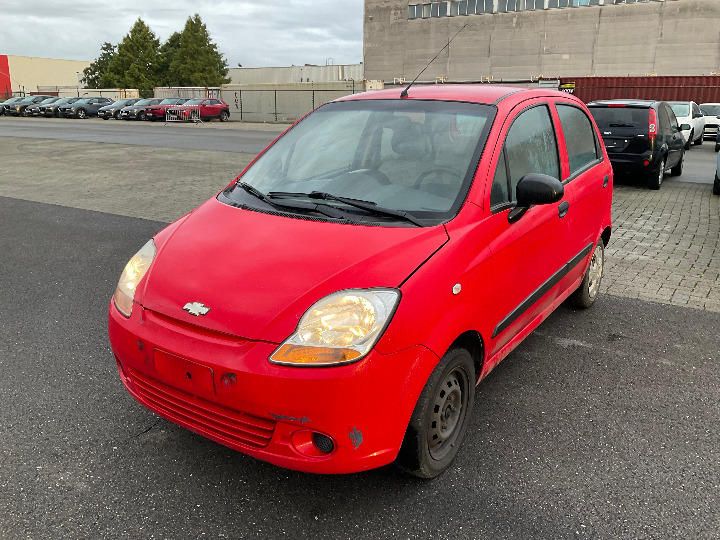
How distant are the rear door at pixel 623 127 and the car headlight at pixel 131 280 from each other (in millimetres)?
9988

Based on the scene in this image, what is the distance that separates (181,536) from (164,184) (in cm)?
994

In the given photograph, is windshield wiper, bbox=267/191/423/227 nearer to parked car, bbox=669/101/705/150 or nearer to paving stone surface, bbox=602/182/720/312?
paving stone surface, bbox=602/182/720/312

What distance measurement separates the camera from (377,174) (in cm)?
317

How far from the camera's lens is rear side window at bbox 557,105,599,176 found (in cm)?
404

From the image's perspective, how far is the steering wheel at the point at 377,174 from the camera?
3.11 m

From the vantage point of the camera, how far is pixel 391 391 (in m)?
2.29

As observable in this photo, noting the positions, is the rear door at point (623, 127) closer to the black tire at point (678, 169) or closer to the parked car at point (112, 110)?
the black tire at point (678, 169)

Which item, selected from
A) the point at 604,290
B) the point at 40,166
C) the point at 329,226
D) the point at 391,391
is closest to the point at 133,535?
the point at 391,391

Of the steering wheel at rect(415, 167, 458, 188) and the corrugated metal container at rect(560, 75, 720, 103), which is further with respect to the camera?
the corrugated metal container at rect(560, 75, 720, 103)

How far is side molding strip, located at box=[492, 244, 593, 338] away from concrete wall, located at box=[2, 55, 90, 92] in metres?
92.2

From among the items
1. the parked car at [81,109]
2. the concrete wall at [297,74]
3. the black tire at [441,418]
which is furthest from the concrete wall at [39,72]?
the black tire at [441,418]

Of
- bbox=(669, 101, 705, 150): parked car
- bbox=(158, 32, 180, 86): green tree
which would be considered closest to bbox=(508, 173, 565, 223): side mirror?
bbox=(669, 101, 705, 150): parked car

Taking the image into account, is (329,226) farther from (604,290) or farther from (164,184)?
(164,184)

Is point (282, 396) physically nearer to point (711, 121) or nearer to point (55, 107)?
point (711, 121)
